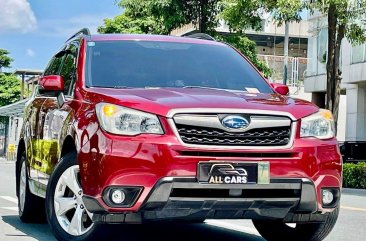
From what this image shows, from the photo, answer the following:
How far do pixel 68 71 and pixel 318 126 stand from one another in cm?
245

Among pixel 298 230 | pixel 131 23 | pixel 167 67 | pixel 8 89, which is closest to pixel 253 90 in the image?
pixel 167 67

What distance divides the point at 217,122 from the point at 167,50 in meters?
1.75

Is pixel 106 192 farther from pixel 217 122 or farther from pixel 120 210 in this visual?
pixel 217 122

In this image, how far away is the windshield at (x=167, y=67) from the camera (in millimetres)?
6363

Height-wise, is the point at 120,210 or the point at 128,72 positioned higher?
the point at 128,72

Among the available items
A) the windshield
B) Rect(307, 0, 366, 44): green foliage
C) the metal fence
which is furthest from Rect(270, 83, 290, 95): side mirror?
the metal fence

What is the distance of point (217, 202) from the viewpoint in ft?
17.3

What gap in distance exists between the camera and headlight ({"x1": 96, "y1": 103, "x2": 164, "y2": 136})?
5.28 m

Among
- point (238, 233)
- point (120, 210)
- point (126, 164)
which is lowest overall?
point (238, 233)

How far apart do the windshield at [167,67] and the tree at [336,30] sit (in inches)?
530

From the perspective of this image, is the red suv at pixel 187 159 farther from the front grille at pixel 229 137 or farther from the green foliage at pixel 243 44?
the green foliage at pixel 243 44

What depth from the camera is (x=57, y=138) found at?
6.48m

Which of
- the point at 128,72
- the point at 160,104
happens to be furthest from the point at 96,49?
the point at 160,104

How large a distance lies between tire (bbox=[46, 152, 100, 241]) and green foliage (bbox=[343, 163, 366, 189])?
15.0 metres
